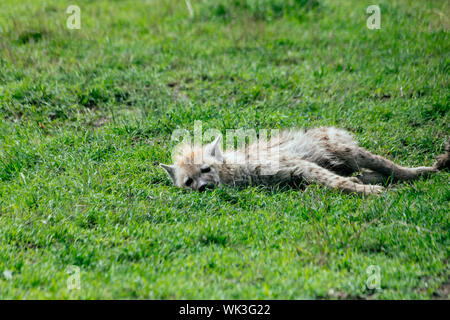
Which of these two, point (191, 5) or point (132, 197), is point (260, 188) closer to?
point (132, 197)

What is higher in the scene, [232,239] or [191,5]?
[191,5]

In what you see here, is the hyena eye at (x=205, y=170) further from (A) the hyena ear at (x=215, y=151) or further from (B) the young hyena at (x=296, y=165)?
(A) the hyena ear at (x=215, y=151)

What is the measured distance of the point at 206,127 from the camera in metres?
6.77

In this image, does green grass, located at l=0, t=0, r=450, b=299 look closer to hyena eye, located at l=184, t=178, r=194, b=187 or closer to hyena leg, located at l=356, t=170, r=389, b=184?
hyena eye, located at l=184, t=178, r=194, b=187

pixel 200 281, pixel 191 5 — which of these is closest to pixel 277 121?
pixel 200 281

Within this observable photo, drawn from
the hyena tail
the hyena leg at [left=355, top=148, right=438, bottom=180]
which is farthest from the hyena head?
the hyena tail

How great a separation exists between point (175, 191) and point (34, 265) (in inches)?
73.4

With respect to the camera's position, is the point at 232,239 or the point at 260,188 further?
the point at 260,188

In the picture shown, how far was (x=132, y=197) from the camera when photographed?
207 inches

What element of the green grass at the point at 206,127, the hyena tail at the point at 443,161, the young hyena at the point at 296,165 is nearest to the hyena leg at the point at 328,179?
the young hyena at the point at 296,165

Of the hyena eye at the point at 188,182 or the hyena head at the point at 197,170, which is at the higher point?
the hyena head at the point at 197,170

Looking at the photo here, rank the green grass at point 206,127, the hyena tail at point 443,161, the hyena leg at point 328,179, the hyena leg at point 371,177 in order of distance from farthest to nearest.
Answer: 1. the hyena leg at point 371,177
2. the hyena tail at point 443,161
3. the hyena leg at point 328,179
4. the green grass at point 206,127

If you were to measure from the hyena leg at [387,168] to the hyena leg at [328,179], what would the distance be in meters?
0.32

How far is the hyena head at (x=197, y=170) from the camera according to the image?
559 cm
